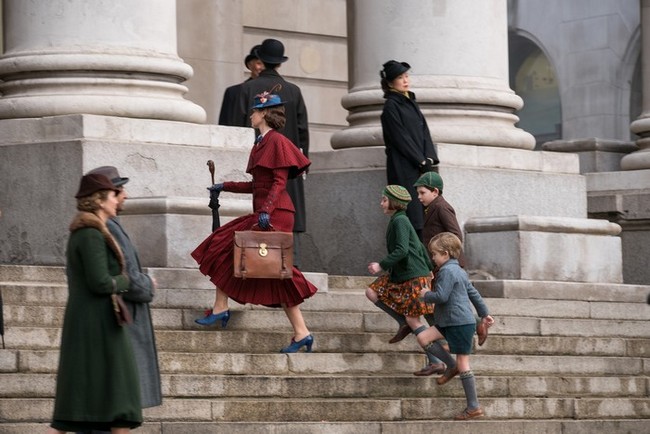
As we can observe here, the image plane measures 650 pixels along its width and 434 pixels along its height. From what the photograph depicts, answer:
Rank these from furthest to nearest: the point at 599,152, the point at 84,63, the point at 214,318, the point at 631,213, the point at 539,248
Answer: the point at 599,152 → the point at 631,213 → the point at 539,248 → the point at 84,63 → the point at 214,318

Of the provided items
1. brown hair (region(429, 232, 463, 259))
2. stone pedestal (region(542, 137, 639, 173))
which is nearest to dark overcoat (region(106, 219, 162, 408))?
brown hair (region(429, 232, 463, 259))

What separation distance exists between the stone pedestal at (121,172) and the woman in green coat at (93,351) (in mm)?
4381

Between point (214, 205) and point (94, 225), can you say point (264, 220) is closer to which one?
point (214, 205)

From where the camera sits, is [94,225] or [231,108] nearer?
[94,225]

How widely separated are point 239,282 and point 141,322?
287 cm

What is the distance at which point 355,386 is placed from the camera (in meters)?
12.8

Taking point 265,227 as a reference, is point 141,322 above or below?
below

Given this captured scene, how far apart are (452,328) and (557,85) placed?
77.2ft

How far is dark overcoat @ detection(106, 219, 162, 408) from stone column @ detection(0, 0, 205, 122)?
478cm

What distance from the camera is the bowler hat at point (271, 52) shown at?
A: 49.4 ft

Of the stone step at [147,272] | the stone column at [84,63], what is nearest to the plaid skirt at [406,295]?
the stone step at [147,272]

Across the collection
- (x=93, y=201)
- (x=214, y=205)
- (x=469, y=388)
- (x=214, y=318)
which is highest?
(x=214, y=205)

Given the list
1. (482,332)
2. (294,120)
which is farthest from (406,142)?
(482,332)

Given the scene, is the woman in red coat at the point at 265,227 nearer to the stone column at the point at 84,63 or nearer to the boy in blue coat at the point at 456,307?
the boy in blue coat at the point at 456,307
